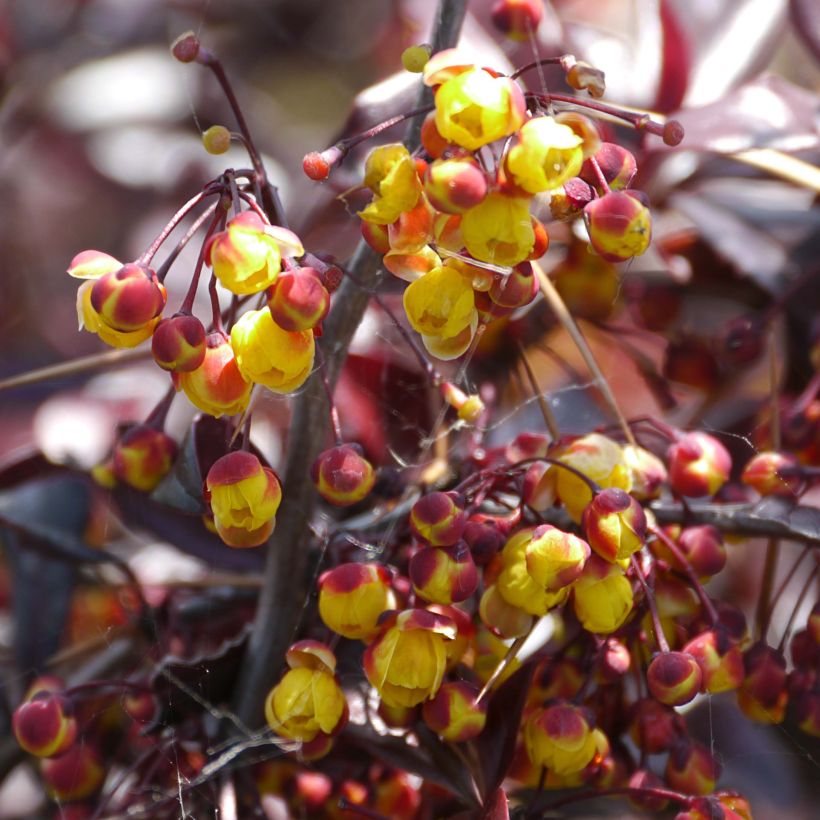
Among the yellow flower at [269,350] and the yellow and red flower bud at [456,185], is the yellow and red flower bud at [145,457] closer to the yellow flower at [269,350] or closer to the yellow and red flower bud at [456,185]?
the yellow flower at [269,350]

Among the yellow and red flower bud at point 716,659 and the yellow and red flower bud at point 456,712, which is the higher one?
the yellow and red flower bud at point 716,659

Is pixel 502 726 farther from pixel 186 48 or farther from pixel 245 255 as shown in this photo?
→ pixel 186 48

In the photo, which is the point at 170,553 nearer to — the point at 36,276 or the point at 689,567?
the point at 36,276

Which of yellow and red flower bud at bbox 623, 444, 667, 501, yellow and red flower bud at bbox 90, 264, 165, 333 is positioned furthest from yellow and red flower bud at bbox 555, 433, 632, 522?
yellow and red flower bud at bbox 90, 264, 165, 333

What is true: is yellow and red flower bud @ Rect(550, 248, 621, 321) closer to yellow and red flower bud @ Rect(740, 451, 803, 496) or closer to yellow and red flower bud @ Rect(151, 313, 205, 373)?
yellow and red flower bud @ Rect(740, 451, 803, 496)

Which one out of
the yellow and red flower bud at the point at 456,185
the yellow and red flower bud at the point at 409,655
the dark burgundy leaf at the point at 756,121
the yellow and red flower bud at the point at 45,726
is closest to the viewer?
the yellow and red flower bud at the point at 456,185

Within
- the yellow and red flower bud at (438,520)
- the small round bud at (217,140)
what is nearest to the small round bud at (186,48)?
the small round bud at (217,140)

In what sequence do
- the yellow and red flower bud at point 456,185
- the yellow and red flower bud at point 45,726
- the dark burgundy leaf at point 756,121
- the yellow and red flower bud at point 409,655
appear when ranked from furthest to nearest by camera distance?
1. the dark burgundy leaf at point 756,121
2. the yellow and red flower bud at point 45,726
3. the yellow and red flower bud at point 409,655
4. the yellow and red flower bud at point 456,185
